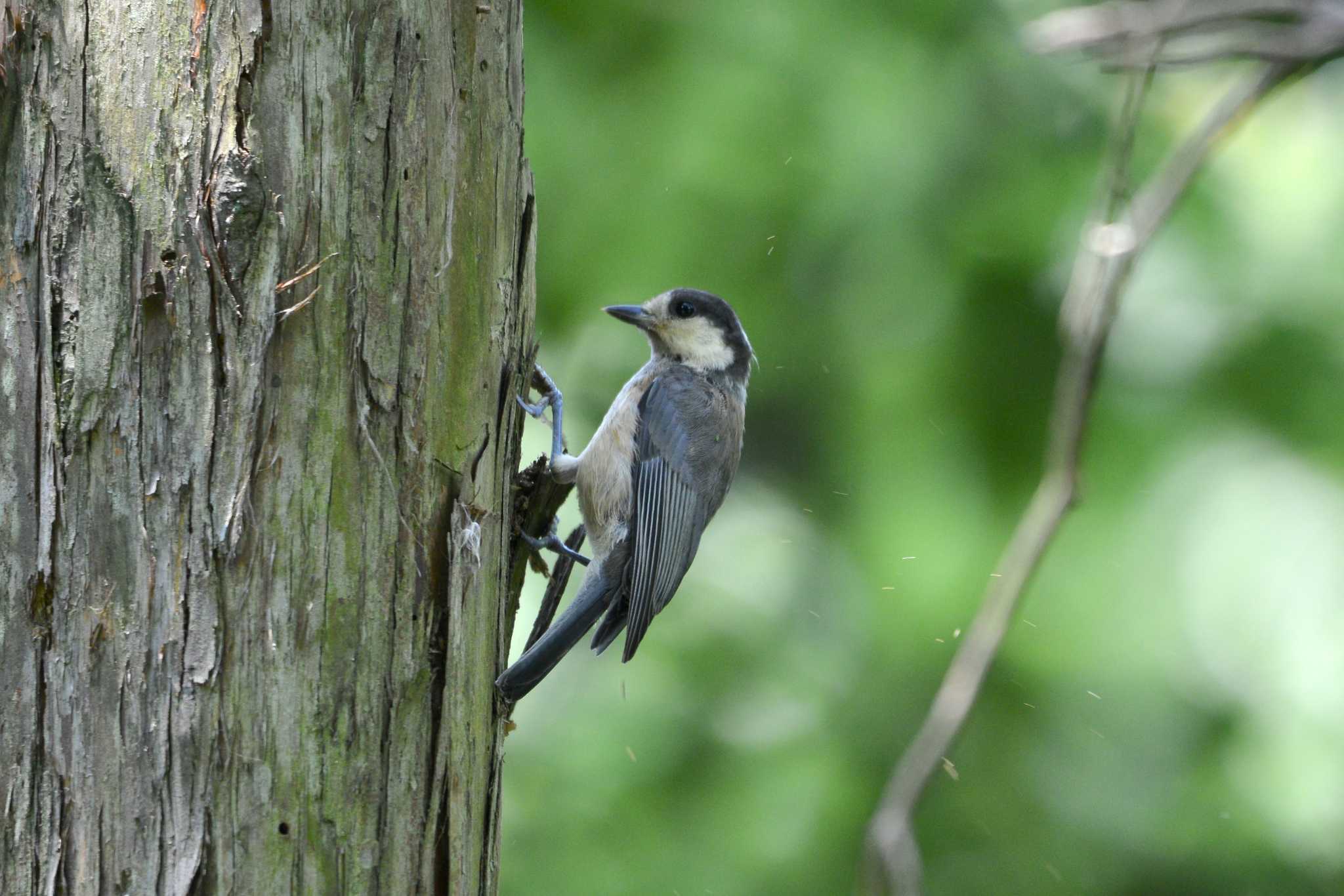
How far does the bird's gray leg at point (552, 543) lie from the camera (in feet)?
8.29

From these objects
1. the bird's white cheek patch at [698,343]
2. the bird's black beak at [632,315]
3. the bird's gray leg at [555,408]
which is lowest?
the bird's gray leg at [555,408]

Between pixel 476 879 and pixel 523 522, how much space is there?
0.90 metres

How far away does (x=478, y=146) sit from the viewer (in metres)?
1.92

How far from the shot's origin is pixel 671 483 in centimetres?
322

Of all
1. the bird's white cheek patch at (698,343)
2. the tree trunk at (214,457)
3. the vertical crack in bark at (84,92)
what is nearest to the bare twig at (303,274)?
the tree trunk at (214,457)

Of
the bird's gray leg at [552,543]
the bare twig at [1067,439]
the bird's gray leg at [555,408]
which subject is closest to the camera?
the bare twig at [1067,439]

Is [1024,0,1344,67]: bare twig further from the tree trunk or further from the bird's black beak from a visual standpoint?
the bird's black beak

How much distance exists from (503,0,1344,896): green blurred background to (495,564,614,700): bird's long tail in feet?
2.82

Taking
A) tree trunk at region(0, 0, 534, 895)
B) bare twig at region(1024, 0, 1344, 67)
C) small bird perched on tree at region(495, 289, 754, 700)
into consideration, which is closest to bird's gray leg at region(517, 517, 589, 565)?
small bird perched on tree at region(495, 289, 754, 700)

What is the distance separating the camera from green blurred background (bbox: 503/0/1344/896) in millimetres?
3598

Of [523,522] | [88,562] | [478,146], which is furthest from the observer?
[523,522]

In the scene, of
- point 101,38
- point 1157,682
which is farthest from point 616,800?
point 101,38

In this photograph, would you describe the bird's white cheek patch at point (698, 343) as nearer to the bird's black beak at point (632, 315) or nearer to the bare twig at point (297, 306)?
the bird's black beak at point (632, 315)

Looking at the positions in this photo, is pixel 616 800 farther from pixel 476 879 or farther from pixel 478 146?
pixel 478 146
